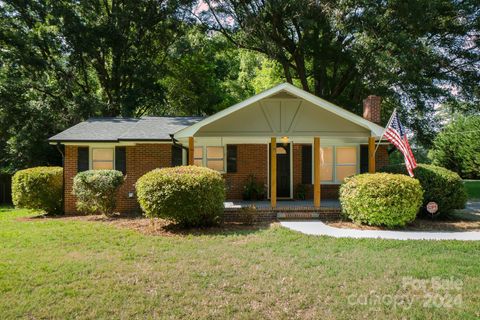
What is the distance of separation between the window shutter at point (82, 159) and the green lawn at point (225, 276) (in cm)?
477

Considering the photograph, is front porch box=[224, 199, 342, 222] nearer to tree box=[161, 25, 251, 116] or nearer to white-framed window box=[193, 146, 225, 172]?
white-framed window box=[193, 146, 225, 172]

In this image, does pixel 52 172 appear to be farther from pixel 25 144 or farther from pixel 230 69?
pixel 230 69

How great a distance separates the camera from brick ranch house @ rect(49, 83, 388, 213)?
11.0 m

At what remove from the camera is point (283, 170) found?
14055 mm

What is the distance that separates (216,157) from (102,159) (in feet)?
14.1

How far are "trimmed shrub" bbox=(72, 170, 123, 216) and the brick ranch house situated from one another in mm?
1121

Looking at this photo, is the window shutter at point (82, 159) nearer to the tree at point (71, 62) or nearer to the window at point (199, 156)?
the window at point (199, 156)

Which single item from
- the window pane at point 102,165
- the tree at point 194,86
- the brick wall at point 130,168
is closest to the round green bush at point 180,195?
the brick wall at point 130,168

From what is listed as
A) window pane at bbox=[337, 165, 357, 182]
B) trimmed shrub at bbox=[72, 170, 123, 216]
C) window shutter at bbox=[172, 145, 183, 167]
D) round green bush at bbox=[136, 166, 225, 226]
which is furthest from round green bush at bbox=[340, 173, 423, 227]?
trimmed shrub at bbox=[72, 170, 123, 216]

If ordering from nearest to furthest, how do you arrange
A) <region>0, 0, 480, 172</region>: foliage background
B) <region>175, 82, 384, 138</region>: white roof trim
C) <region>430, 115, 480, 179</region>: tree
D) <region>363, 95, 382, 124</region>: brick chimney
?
<region>175, 82, 384, 138</region>: white roof trim → <region>363, 95, 382, 124</region>: brick chimney → <region>0, 0, 480, 172</region>: foliage background → <region>430, 115, 480, 179</region>: tree

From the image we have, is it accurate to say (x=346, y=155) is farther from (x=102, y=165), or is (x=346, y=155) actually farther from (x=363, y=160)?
(x=102, y=165)

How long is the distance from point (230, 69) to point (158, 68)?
36.0 feet

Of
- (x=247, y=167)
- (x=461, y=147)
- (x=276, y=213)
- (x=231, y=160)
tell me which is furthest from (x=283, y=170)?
(x=461, y=147)

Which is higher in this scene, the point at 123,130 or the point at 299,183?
the point at 123,130
